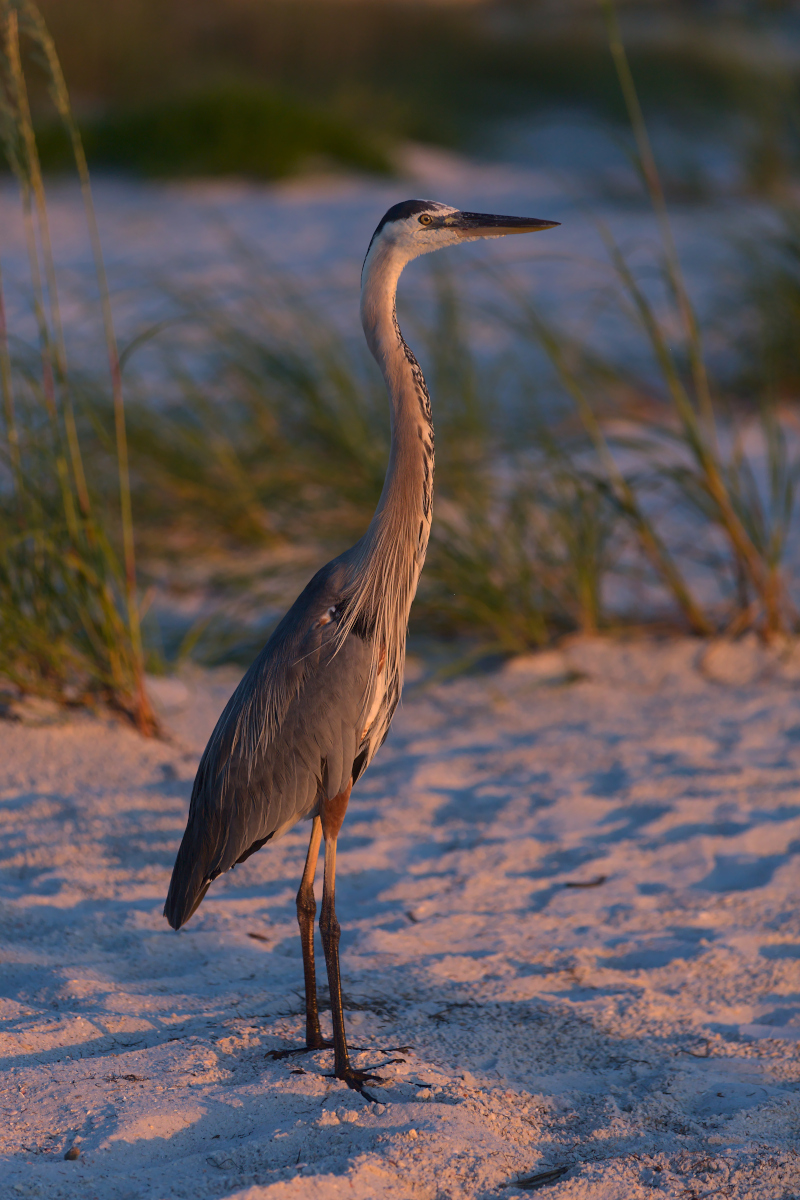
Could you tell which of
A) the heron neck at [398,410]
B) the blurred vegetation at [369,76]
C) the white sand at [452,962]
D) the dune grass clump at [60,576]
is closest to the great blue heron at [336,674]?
the heron neck at [398,410]

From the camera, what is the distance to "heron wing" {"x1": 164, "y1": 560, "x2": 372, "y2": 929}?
2.23m

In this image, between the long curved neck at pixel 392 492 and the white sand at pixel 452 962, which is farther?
the long curved neck at pixel 392 492

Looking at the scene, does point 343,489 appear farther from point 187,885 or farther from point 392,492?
point 187,885

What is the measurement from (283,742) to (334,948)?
413 mm

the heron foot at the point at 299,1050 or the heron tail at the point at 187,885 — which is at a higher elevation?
the heron tail at the point at 187,885

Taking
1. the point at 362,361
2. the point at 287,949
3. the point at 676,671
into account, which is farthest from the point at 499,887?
the point at 362,361

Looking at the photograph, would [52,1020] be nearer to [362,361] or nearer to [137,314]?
[362,361]

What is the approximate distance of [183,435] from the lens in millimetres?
5109

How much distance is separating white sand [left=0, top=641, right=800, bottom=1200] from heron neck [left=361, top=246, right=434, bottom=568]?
1036 millimetres

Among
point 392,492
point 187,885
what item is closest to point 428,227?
point 392,492

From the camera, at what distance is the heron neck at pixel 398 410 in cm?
225

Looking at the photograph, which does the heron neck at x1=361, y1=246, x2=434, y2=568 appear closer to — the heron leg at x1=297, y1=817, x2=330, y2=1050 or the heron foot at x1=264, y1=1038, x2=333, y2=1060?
the heron leg at x1=297, y1=817, x2=330, y2=1050

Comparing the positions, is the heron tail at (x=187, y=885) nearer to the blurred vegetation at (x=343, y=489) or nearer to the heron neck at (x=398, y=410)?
the heron neck at (x=398, y=410)

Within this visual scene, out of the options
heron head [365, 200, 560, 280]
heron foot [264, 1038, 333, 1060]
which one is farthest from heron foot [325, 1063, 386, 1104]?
heron head [365, 200, 560, 280]
